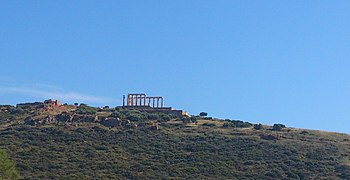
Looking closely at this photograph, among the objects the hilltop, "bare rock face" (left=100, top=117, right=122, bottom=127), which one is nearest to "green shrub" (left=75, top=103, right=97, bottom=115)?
the hilltop

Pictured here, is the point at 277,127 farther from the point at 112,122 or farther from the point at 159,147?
the point at 159,147

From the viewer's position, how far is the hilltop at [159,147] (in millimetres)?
67000

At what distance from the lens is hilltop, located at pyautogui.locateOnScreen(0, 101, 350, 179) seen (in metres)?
67.0

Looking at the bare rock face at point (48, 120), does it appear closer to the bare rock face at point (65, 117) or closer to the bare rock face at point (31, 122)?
the bare rock face at point (65, 117)

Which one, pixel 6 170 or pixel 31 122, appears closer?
pixel 6 170

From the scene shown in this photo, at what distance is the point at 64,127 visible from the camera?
8444 cm

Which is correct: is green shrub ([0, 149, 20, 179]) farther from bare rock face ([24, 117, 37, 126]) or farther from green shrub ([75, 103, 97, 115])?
green shrub ([75, 103, 97, 115])

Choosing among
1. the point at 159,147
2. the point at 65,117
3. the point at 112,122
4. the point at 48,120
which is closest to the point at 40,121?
the point at 48,120

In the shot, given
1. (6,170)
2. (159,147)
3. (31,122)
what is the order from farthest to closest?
1. (31,122)
2. (159,147)
3. (6,170)

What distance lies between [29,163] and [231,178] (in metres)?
17.3

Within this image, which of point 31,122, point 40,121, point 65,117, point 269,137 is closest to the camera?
point 269,137

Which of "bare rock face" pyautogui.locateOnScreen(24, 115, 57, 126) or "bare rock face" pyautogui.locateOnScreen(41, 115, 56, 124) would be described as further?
"bare rock face" pyautogui.locateOnScreen(41, 115, 56, 124)

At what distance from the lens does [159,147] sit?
77.1 meters

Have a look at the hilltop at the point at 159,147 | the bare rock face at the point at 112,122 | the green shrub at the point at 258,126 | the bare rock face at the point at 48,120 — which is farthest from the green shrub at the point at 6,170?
the green shrub at the point at 258,126
